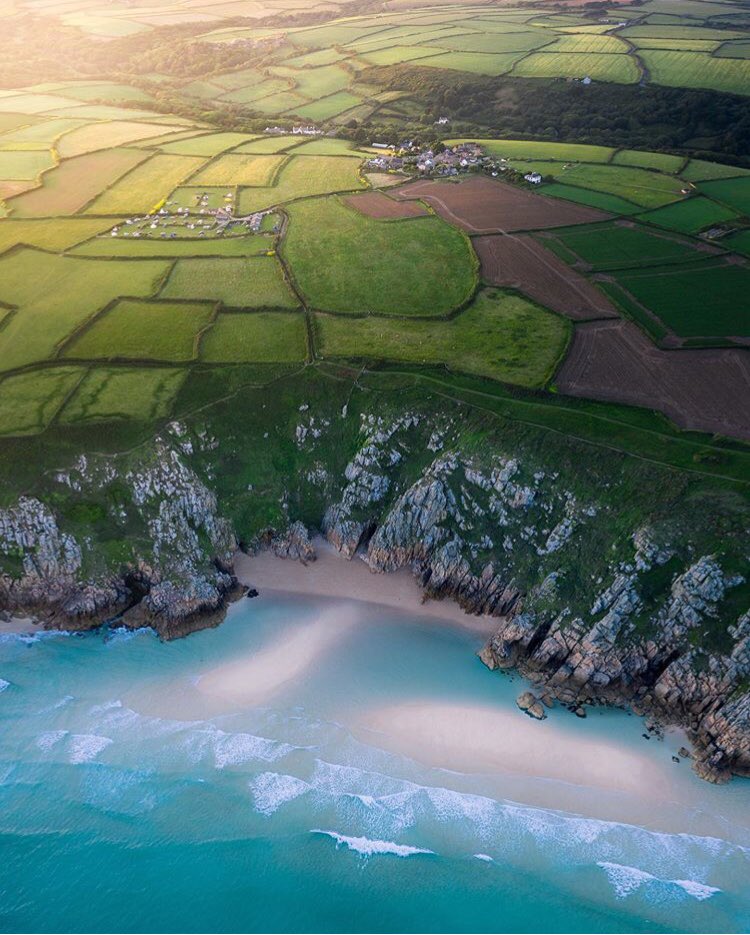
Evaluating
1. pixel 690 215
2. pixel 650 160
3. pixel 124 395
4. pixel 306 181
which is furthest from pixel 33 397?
pixel 650 160

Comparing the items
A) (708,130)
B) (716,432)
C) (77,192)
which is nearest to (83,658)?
(716,432)

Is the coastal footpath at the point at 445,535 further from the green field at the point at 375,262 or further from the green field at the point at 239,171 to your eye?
the green field at the point at 239,171

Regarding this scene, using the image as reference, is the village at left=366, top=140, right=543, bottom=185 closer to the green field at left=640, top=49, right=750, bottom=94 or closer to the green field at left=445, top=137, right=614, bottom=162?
the green field at left=445, top=137, right=614, bottom=162

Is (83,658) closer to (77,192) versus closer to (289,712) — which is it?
(289,712)

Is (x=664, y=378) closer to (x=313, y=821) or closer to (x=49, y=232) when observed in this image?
(x=313, y=821)

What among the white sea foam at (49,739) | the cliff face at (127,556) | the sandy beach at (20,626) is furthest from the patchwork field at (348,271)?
the white sea foam at (49,739)

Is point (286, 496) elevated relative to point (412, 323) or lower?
lower

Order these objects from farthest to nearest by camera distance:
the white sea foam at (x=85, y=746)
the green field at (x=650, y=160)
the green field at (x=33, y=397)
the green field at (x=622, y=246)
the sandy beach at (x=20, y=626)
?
the green field at (x=650, y=160)
the green field at (x=622, y=246)
the green field at (x=33, y=397)
the sandy beach at (x=20, y=626)
the white sea foam at (x=85, y=746)
